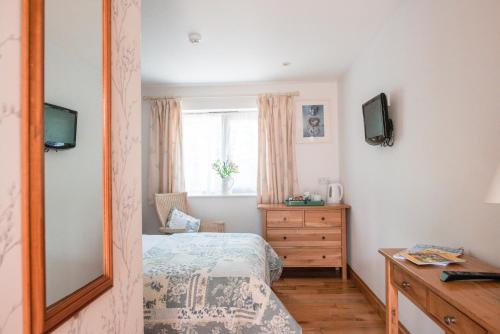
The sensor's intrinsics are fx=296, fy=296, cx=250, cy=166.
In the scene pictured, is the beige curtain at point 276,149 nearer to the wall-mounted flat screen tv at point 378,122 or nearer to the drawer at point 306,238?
the drawer at point 306,238

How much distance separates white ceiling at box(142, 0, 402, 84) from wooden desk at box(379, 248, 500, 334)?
1846 millimetres

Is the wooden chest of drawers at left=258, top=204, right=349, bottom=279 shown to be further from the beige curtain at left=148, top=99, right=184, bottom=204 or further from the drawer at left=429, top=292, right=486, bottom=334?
the drawer at left=429, top=292, right=486, bottom=334

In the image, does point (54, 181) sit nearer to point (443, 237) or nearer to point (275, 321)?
point (275, 321)

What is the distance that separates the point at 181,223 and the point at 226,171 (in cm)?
95

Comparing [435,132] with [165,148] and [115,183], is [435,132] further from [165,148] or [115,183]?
[165,148]

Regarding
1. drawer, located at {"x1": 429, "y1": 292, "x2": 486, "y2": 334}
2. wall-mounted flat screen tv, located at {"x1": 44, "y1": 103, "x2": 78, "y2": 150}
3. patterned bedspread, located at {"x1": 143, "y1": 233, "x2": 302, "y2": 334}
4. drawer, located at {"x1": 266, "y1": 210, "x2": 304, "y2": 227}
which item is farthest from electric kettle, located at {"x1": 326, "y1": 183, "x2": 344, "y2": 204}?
wall-mounted flat screen tv, located at {"x1": 44, "y1": 103, "x2": 78, "y2": 150}

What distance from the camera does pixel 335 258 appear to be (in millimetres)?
3645

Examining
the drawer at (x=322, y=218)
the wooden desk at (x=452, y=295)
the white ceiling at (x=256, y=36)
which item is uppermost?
the white ceiling at (x=256, y=36)

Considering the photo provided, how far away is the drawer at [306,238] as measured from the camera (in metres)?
3.66

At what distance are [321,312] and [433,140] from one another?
1.83 meters

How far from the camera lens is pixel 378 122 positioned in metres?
2.39

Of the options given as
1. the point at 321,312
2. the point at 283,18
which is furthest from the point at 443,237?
the point at 283,18

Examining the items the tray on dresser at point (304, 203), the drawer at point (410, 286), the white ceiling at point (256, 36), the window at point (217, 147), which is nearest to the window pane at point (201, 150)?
the window at point (217, 147)

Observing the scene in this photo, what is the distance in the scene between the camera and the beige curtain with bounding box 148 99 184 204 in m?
4.15
